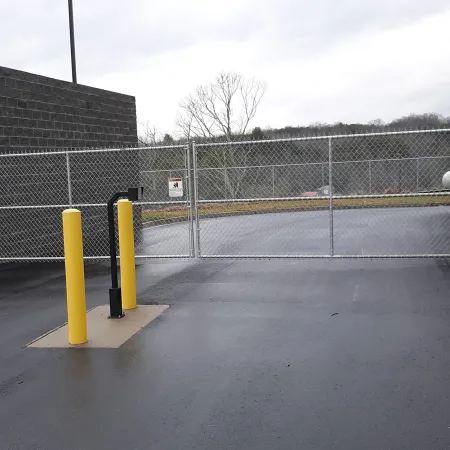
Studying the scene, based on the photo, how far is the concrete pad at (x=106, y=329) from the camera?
541cm

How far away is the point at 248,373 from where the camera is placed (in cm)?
444

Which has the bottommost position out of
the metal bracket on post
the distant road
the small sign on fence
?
the distant road

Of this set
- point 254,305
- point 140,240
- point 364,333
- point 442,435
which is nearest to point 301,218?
point 140,240

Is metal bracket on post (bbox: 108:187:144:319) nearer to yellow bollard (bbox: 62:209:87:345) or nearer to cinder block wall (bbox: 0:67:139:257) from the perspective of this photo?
yellow bollard (bbox: 62:209:87:345)

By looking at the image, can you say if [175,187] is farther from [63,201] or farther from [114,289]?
[63,201]

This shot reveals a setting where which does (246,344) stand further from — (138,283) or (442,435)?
(138,283)

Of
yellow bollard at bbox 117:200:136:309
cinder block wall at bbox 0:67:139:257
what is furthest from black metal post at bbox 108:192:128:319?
cinder block wall at bbox 0:67:139:257

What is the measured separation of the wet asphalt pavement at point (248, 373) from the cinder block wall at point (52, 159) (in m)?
3.88

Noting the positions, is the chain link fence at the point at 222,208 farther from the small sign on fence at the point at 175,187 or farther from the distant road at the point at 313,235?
the small sign on fence at the point at 175,187

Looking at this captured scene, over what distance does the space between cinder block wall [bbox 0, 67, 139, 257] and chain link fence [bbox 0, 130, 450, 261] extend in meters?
0.03

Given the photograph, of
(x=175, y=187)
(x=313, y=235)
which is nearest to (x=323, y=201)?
(x=313, y=235)

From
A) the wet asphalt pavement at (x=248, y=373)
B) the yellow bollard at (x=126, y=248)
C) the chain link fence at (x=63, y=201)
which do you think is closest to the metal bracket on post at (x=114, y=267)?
the yellow bollard at (x=126, y=248)

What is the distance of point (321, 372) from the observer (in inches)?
173

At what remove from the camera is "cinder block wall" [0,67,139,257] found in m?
10.8
